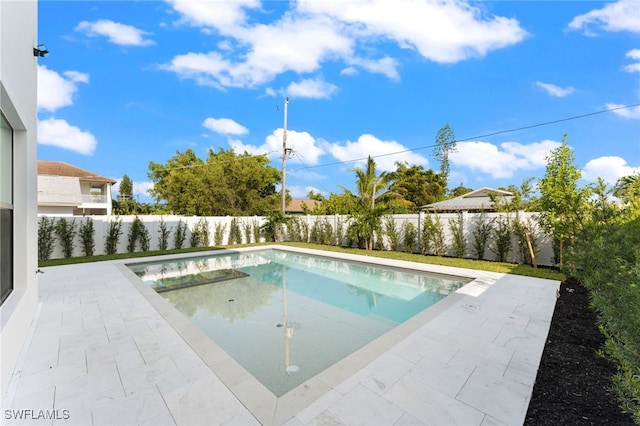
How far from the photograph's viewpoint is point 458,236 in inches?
369

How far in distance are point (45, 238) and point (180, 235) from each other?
425 centimetres

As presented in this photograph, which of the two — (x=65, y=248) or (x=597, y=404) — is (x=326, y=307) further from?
(x=65, y=248)

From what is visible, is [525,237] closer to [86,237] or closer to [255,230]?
[255,230]

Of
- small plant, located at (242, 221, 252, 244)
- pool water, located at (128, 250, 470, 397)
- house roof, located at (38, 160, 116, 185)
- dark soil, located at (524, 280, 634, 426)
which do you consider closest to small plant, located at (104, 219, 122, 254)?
pool water, located at (128, 250, 470, 397)

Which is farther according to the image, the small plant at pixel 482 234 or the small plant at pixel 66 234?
the small plant at pixel 66 234

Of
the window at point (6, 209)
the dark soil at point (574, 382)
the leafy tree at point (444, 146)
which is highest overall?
the leafy tree at point (444, 146)

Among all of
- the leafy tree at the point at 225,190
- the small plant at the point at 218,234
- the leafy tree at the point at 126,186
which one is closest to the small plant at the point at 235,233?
the small plant at the point at 218,234

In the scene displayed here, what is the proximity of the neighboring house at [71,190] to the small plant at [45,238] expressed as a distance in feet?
34.8

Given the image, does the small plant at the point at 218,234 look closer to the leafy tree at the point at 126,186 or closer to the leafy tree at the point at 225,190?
the leafy tree at the point at 225,190

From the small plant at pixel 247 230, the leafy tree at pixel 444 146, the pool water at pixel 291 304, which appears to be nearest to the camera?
the pool water at pixel 291 304

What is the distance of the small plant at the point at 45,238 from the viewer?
8906 mm

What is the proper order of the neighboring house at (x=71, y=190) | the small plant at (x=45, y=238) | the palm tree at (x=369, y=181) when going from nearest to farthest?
the small plant at (x=45, y=238) < the neighboring house at (x=71, y=190) < the palm tree at (x=369, y=181)

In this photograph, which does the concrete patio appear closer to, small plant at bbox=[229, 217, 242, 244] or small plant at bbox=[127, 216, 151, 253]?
small plant at bbox=[127, 216, 151, 253]

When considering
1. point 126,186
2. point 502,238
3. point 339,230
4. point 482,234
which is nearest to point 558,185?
point 502,238
